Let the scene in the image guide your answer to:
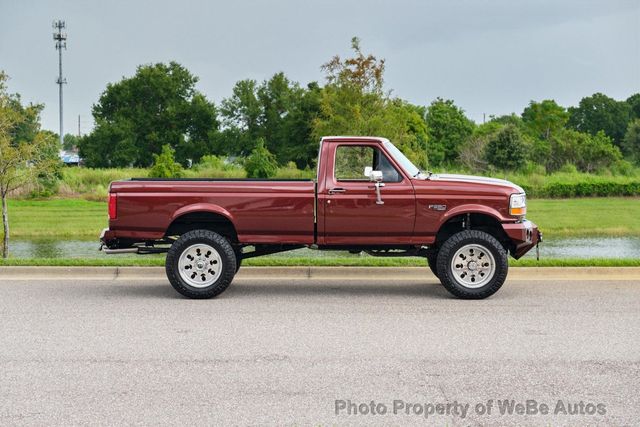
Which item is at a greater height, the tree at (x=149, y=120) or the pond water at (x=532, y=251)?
the tree at (x=149, y=120)

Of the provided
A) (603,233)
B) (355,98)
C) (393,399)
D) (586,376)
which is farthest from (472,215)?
(603,233)

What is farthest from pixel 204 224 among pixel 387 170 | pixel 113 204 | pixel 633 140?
pixel 633 140

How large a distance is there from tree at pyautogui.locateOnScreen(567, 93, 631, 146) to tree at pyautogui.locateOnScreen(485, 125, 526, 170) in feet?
156

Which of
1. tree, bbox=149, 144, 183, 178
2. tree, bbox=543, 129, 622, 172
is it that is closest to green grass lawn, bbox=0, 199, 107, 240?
tree, bbox=149, 144, 183, 178

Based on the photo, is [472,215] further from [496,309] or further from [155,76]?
[155,76]

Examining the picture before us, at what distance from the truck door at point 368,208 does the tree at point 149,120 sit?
6228 cm

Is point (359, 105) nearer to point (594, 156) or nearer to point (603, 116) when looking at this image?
point (594, 156)

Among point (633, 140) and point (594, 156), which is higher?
point (633, 140)

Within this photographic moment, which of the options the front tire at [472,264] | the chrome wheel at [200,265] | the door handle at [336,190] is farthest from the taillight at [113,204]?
the front tire at [472,264]

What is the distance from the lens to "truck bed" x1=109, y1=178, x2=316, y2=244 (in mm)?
10516

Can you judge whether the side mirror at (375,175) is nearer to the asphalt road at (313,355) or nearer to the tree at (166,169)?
the asphalt road at (313,355)

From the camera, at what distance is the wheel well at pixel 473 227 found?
10.9 metres

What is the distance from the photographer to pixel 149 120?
244 ft

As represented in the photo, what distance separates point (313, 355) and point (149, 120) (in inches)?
2736
